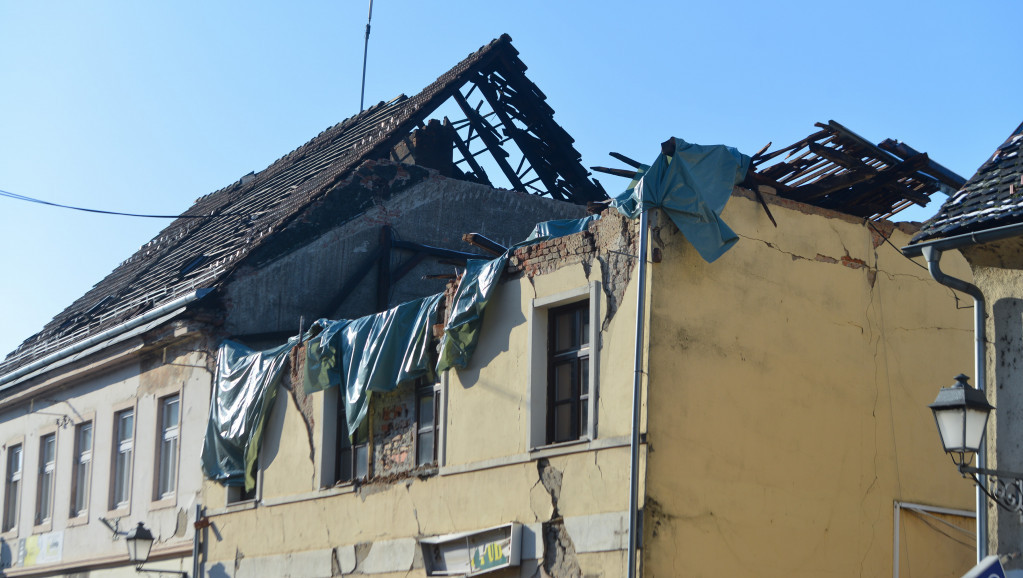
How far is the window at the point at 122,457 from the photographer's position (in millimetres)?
19859

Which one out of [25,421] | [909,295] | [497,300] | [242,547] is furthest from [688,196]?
[25,421]

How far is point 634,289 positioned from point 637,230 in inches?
22.7

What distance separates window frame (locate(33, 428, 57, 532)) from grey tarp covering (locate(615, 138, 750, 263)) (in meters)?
13.4

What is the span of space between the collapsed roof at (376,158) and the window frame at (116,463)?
1524 millimetres

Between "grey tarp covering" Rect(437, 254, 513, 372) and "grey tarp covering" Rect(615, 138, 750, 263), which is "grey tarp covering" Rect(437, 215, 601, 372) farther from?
"grey tarp covering" Rect(615, 138, 750, 263)

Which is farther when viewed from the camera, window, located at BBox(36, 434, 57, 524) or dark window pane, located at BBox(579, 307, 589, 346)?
window, located at BBox(36, 434, 57, 524)

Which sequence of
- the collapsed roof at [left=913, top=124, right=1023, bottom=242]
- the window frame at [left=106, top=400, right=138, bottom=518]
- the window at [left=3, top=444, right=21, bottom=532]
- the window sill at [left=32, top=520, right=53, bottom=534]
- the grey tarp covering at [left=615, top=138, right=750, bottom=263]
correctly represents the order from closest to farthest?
the collapsed roof at [left=913, top=124, right=1023, bottom=242], the grey tarp covering at [left=615, top=138, right=750, bottom=263], the window frame at [left=106, top=400, right=138, bottom=518], the window sill at [left=32, top=520, right=53, bottom=534], the window at [left=3, top=444, right=21, bottom=532]

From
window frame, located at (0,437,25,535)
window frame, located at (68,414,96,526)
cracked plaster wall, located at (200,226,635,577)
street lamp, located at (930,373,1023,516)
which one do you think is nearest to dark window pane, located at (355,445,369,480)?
cracked plaster wall, located at (200,226,635,577)

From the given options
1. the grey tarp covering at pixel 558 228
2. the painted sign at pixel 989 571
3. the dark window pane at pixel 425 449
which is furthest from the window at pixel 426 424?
the painted sign at pixel 989 571

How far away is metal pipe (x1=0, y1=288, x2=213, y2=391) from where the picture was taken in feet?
59.4

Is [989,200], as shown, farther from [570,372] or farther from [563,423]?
[563,423]

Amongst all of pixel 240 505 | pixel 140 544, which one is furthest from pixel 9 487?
pixel 240 505

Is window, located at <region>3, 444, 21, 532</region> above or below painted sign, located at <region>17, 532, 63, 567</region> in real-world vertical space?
above

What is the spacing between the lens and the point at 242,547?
1680 centimetres
